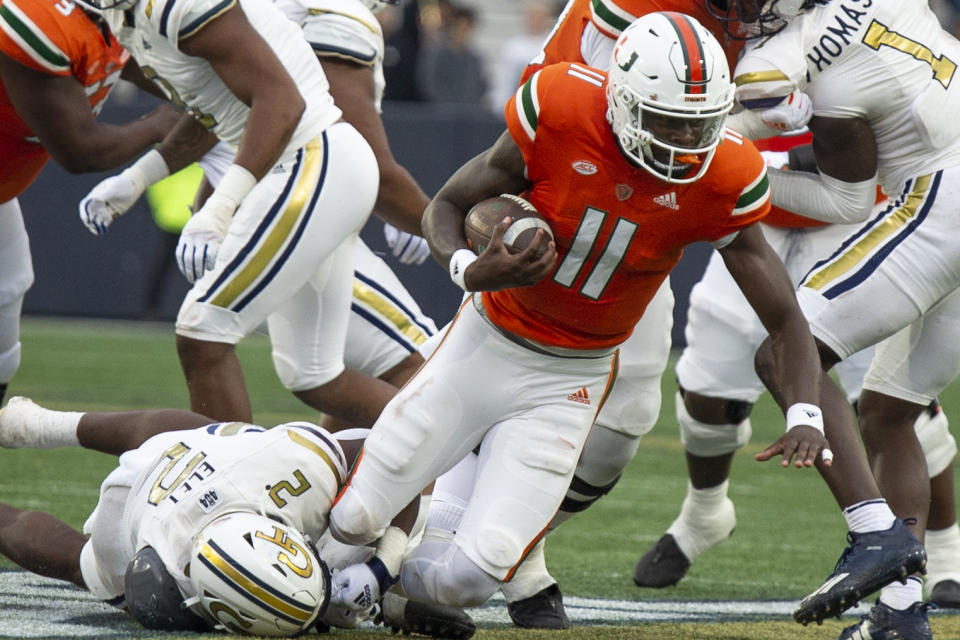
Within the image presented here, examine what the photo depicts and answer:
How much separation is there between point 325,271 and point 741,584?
1.63 meters

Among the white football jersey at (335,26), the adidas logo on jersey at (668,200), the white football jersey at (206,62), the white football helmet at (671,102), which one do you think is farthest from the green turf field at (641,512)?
the white football jersey at (335,26)

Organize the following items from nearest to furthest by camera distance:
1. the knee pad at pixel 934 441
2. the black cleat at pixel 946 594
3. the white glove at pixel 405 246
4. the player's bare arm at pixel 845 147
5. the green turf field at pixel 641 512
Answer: the player's bare arm at pixel 845 147
the green turf field at pixel 641 512
the black cleat at pixel 946 594
the knee pad at pixel 934 441
the white glove at pixel 405 246

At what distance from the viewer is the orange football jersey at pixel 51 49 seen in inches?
166

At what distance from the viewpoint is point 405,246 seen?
5.21 meters

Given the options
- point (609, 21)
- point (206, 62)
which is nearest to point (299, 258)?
point (206, 62)

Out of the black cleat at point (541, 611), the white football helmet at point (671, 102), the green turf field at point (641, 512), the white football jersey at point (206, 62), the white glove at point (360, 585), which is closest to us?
the white football helmet at point (671, 102)

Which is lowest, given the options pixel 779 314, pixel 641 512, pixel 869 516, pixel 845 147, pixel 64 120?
pixel 641 512

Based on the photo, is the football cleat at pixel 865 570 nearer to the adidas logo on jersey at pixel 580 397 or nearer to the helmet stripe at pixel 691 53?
the adidas logo on jersey at pixel 580 397

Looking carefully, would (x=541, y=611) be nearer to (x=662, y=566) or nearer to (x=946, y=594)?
(x=662, y=566)

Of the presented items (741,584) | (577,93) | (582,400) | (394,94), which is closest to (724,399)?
(741,584)

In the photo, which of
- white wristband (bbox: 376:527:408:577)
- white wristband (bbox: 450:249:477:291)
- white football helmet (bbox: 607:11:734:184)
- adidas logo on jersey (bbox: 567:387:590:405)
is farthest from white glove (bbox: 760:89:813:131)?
white wristband (bbox: 376:527:408:577)

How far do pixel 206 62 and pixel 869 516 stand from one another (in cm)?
223

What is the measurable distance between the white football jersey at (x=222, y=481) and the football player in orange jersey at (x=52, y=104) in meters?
1.33

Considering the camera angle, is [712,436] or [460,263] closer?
[460,263]
